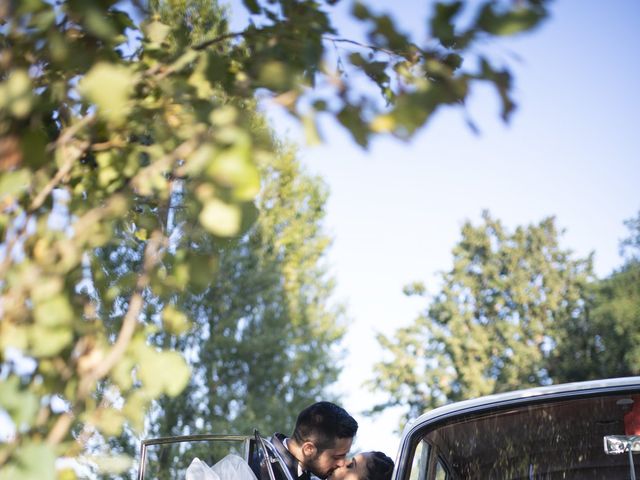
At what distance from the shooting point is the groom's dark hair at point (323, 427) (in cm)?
412

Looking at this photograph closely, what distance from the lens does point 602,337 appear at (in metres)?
34.5

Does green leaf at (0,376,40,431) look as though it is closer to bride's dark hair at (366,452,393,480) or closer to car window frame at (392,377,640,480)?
car window frame at (392,377,640,480)

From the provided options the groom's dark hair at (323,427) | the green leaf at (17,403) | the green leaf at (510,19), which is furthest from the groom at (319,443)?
the green leaf at (510,19)

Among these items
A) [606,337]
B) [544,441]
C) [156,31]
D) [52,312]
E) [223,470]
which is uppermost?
[606,337]

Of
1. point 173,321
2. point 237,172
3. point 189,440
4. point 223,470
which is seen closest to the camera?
point 237,172

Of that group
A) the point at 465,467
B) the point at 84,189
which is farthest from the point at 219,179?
the point at 465,467

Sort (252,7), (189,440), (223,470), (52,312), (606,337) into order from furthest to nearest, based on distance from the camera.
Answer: (606,337), (189,440), (223,470), (252,7), (52,312)

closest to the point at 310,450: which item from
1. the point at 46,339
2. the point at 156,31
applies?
the point at 156,31

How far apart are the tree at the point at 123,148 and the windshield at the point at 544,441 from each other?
171 centimetres

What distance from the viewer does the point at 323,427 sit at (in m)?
4.14

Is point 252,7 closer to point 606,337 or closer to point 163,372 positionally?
point 163,372

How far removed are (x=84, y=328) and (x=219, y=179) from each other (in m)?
0.42

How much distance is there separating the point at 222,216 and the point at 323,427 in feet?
9.95

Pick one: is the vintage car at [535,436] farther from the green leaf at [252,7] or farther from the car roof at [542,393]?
the green leaf at [252,7]
